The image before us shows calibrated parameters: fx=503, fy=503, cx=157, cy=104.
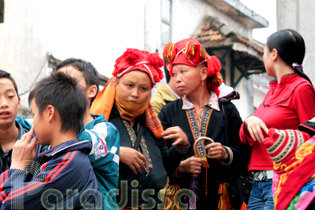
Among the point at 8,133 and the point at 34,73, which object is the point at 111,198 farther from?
the point at 34,73

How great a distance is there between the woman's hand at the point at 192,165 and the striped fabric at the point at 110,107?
0.37m

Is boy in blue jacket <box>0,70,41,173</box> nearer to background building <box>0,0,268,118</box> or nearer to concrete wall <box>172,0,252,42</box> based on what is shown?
background building <box>0,0,268,118</box>

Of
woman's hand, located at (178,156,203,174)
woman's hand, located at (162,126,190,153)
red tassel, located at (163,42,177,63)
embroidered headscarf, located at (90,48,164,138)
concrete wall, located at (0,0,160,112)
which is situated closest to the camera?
woman's hand, located at (162,126,190,153)

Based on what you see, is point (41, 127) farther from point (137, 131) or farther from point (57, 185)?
point (137, 131)

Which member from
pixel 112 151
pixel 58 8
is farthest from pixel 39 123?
pixel 58 8

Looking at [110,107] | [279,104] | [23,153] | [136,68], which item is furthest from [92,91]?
[279,104]

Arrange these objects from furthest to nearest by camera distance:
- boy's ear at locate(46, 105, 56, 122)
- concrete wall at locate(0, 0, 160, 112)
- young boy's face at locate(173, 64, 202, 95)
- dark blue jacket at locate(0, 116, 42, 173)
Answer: concrete wall at locate(0, 0, 160, 112), young boy's face at locate(173, 64, 202, 95), dark blue jacket at locate(0, 116, 42, 173), boy's ear at locate(46, 105, 56, 122)

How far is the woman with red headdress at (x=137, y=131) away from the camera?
12.4ft

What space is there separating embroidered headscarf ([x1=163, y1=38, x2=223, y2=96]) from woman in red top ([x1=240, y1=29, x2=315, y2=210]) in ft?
1.69

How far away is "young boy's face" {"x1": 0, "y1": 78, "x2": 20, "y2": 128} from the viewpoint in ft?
12.2

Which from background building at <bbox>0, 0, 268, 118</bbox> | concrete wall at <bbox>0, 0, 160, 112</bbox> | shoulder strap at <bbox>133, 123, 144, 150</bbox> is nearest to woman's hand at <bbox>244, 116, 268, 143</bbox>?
shoulder strap at <bbox>133, 123, 144, 150</bbox>

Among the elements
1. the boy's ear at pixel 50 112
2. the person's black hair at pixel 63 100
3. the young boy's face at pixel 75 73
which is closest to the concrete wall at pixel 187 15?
the young boy's face at pixel 75 73

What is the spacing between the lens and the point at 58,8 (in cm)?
1255

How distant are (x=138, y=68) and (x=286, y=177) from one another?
4.80 feet
